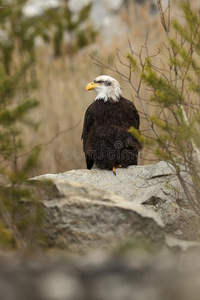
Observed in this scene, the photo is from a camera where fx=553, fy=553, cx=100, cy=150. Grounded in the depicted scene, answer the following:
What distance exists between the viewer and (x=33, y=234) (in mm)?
3086

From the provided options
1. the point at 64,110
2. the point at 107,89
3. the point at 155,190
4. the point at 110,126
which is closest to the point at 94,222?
the point at 155,190

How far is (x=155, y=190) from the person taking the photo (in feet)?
14.7

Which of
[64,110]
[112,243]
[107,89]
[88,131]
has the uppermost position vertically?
[107,89]

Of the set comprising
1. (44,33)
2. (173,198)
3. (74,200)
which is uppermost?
(44,33)

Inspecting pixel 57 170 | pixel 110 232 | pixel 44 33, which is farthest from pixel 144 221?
pixel 44 33

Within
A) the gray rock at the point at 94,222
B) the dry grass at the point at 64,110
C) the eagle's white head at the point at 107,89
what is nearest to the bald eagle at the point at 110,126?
the eagle's white head at the point at 107,89

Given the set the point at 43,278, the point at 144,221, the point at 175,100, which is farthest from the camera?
the point at 175,100

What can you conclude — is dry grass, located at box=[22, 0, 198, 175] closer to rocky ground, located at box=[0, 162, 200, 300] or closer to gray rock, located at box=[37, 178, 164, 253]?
rocky ground, located at box=[0, 162, 200, 300]

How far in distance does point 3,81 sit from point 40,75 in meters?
4.98

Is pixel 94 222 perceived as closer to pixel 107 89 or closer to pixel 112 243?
pixel 112 243

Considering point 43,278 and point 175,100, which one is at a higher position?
point 175,100

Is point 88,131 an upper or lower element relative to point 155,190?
upper

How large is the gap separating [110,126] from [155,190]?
2.70 ft

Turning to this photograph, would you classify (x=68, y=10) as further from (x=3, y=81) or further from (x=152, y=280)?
(x=152, y=280)
